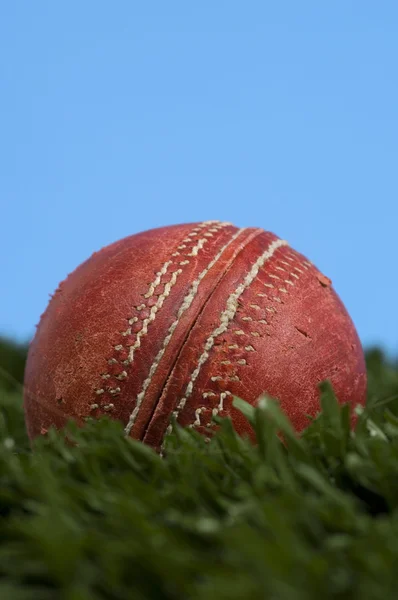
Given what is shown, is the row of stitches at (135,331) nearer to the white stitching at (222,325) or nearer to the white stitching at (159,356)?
the white stitching at (159,356)

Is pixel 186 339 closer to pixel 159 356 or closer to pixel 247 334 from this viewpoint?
pixel 159 356

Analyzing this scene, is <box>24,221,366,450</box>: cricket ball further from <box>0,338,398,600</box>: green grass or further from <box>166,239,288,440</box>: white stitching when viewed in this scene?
<box>0,338,398,600</box>: green grass

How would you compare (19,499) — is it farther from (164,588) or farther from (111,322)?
(111,322)

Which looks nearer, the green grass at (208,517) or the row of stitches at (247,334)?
the green grass at (208,517)

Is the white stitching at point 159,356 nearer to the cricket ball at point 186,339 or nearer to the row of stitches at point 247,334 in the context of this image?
the cricket ball at point 186,339

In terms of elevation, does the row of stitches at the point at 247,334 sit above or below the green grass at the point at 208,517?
above

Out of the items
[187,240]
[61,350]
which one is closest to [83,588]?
[61,350]

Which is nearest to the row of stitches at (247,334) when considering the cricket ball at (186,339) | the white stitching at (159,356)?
the cricket ball at (186,339)

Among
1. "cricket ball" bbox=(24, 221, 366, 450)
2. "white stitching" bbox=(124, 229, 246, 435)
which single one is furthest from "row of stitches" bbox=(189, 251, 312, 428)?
"white stitching" bbox=(124, 229, 246, 435)
